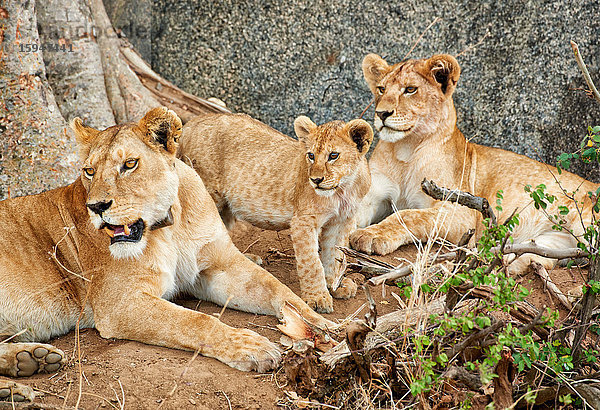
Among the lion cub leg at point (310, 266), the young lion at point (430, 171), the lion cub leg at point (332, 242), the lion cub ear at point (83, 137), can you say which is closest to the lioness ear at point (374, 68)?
the young lion at point (430, 171)

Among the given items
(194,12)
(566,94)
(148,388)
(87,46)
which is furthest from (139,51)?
(148,388)

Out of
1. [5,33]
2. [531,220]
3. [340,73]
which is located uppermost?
[5,33]

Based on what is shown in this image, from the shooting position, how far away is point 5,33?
15.7 feet

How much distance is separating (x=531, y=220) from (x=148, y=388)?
10.7 feet

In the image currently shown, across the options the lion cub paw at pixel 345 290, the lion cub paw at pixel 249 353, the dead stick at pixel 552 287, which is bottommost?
the lion cub paw at pixel 345 290

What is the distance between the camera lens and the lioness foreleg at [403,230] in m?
4.73

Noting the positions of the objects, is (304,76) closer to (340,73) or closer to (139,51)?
(340,73)

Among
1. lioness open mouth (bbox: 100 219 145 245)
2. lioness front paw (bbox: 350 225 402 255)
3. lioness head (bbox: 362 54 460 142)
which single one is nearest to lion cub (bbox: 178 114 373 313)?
lioness front paw (bbox: 350 225 402 255)

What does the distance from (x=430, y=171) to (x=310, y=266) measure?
150 centimetres

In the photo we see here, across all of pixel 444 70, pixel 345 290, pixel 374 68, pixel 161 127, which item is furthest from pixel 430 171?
pixel 161 127

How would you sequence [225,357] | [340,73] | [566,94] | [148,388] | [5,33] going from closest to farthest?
[148,388]
[225,357]
[5,33]
[566,94]
[340,73]

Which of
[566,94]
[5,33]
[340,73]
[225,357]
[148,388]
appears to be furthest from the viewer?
[340,73]

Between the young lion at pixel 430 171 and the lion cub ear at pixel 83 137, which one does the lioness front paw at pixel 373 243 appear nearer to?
the young lion at pixel 430 171

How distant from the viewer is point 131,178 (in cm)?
350
